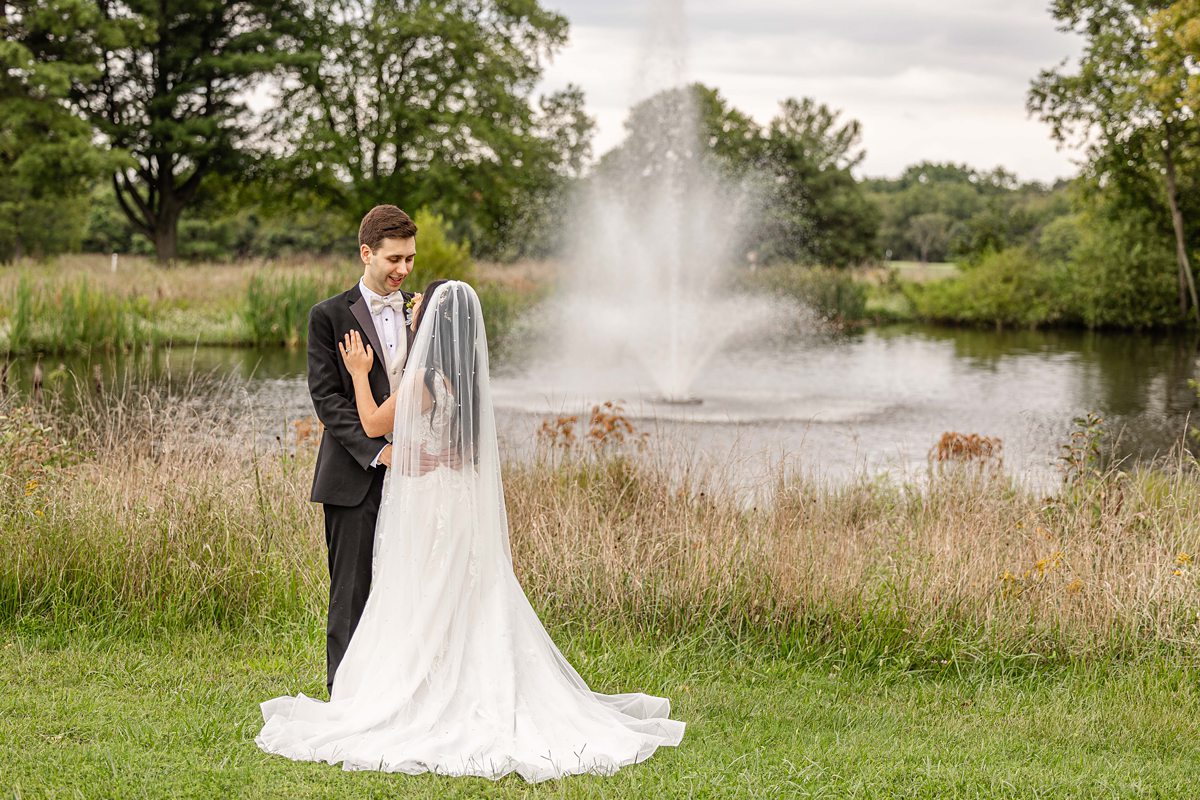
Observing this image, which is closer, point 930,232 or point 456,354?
point 456,354

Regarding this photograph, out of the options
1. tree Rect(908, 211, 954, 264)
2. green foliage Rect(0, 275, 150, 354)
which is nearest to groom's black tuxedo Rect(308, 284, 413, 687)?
green foliage Rect(0, 275, 150, 354)

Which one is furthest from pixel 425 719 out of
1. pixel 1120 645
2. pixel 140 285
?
pixel 140 285

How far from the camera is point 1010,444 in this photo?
12477mm

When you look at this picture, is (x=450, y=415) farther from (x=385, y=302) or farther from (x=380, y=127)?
(x=380, y=127)

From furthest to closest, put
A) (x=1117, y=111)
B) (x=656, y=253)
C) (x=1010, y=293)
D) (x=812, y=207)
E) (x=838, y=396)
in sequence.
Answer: (x=812, y=207) < (x=1010, y=293) < (x=1117, y=111) < (x=656, y=253) < (x=838, y=396)

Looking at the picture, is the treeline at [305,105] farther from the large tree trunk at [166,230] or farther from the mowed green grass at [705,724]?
the mowed green grass at [705,724]

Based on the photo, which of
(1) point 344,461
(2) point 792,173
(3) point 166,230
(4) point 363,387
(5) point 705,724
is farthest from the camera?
(2) point 792,173

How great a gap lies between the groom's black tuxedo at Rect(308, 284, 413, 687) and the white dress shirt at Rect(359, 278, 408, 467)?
22mm

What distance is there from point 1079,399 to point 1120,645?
13.2m

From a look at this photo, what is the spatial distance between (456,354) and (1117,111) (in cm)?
3230

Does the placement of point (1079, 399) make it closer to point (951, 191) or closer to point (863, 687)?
point (863, 687)

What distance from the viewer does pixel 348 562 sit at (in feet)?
13.5

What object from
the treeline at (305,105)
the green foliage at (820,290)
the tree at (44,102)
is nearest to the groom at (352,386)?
the tree at (44,102)

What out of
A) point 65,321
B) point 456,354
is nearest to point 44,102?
point 65,321
